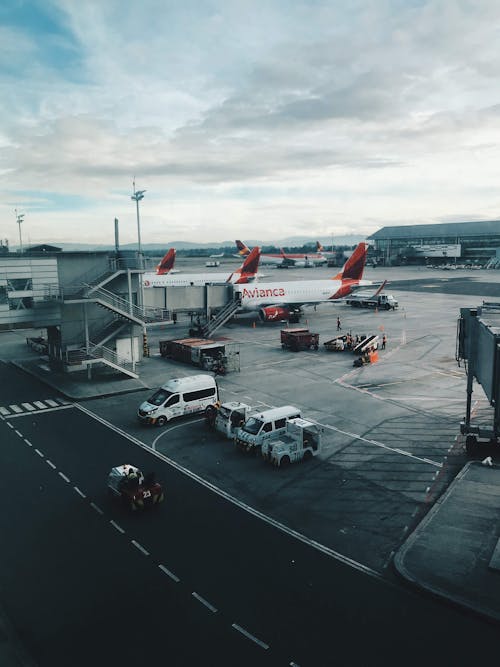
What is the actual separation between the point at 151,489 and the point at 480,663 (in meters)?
14.1

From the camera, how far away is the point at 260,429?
97.4 ft

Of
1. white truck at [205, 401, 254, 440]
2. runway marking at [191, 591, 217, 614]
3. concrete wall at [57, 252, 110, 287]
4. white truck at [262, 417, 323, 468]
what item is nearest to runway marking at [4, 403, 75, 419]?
concrete wall at [57, 252, 110, 287]

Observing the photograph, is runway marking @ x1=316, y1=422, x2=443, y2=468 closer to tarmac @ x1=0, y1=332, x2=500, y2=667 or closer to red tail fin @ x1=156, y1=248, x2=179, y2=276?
tarmac @ x1=0, y1=332, x2=500, y2=667

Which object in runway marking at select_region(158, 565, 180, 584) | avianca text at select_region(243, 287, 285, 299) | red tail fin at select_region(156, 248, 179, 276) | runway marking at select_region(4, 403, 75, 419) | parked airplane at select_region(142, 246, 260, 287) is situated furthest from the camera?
red tail fin at select_region(156, 248, 179, 276)

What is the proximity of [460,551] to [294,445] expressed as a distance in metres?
10.4

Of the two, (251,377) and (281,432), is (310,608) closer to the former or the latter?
(281,432)

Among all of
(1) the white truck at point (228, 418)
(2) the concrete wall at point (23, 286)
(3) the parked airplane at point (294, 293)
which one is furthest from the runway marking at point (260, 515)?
(3) the parked airplane at point (294, 293)

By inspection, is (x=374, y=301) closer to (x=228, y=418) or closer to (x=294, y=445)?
(x=228, y=418)

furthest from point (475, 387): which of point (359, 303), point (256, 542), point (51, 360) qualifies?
point (359, 303)

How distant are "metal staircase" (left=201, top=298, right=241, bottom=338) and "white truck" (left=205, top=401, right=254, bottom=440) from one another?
108 ft

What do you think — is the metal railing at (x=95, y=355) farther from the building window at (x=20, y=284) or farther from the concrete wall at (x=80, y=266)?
the building window at (x=20, y=284)

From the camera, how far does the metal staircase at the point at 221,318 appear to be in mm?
66062

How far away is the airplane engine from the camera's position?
75.4m

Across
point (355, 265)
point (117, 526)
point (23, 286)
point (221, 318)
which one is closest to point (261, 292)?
point (221, 318)
